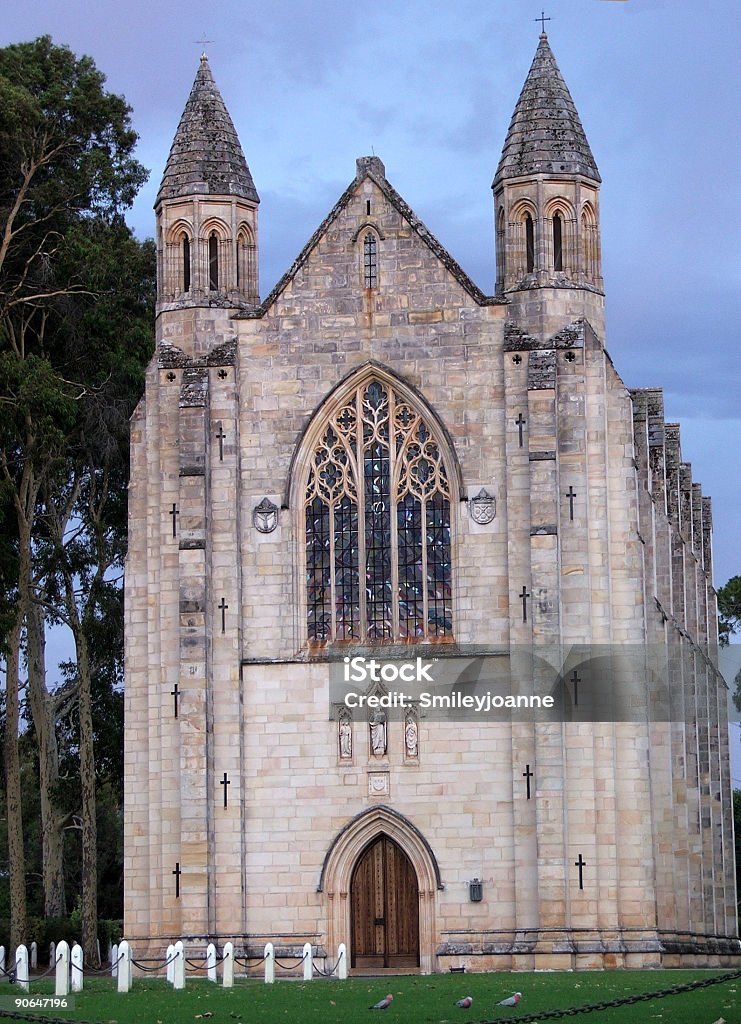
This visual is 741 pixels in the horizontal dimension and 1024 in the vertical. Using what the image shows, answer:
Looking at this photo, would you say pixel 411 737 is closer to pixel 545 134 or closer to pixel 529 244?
pixel 529 244

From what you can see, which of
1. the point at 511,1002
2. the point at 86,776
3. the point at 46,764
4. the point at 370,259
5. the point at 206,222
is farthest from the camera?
the point at 46,764

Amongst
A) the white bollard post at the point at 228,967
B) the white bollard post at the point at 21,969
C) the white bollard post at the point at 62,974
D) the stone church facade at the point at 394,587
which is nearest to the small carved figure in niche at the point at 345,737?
the stone church facade at the point at 394,587

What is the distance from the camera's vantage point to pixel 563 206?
149 feet

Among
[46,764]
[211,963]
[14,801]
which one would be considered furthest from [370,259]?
[46,764]

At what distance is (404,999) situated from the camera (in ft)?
113

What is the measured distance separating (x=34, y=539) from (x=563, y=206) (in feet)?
61.7

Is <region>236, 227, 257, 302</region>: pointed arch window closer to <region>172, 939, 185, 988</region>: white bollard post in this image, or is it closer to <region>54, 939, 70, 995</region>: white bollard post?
<region>172, 939, 185, 988</region>: white bollard post

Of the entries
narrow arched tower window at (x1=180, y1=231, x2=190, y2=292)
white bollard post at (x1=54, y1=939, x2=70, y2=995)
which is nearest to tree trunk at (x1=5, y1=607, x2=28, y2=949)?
narrow arched tower window at (x1=180, y1=231, x2=190, y2=292)

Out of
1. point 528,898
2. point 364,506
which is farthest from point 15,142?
point 528,898

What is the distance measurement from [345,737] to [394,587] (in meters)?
3.17

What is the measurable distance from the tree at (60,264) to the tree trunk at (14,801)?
67 mm

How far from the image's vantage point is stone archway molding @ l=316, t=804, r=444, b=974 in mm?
43406

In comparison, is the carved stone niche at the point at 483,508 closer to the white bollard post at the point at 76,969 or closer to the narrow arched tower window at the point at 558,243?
the narrow arched tower window at the point at 558,243

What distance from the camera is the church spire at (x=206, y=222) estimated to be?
46.4 meters
